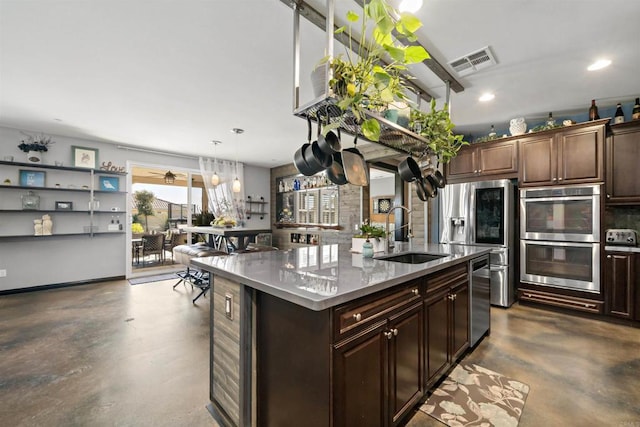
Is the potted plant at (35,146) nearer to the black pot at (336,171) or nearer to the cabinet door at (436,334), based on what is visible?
the black pot at (336,171)

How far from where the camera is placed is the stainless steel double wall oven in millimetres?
3168

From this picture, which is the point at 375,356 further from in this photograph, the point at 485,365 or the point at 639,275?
the point at 639,275

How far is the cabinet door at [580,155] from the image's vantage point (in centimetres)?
314

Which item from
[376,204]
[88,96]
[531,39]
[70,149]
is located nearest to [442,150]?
[531,39]

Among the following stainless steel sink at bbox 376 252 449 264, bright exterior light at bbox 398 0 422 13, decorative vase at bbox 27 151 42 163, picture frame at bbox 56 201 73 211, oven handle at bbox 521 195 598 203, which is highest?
bright exterior light at bbox 398 0 422 13

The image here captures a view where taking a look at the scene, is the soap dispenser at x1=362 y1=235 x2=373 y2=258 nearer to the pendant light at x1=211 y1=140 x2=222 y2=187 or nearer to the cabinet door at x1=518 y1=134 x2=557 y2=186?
the cabinet door at x1=518 y1=134 x2=557 y2=186

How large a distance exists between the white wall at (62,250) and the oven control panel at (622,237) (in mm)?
6805

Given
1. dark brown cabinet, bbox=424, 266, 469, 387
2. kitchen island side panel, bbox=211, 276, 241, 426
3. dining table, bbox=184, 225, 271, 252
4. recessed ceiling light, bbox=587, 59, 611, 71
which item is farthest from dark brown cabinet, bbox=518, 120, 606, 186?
kitchen island side panel, bbox=211, 276, 241, 426

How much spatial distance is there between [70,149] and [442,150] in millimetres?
5968

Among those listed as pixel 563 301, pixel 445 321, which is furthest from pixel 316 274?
pixel 563 301

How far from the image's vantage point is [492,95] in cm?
312

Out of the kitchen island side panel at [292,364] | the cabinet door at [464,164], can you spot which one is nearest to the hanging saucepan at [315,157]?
the kitchen island side panel at [292,364]

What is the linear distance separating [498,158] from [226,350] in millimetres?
4171

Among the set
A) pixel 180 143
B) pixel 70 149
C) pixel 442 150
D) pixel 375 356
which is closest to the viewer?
pixel 375 356
